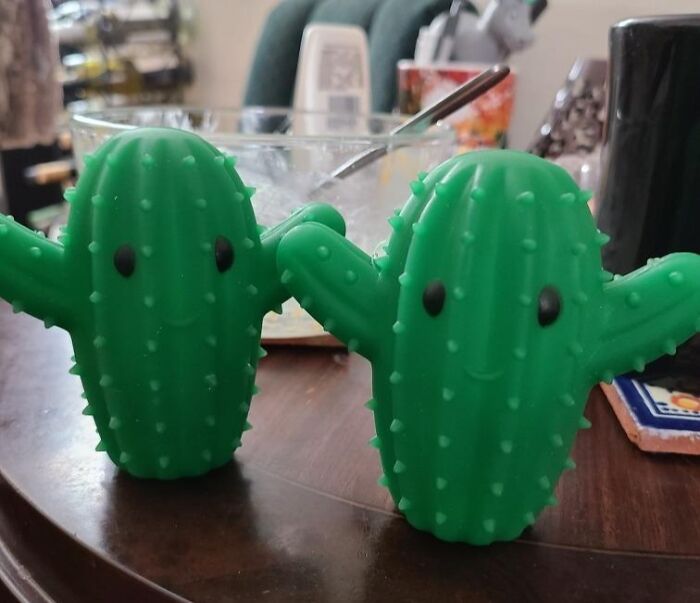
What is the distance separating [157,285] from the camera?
271 millimetres

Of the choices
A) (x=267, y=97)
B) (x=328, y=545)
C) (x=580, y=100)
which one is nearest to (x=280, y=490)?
(x=328, y=545)

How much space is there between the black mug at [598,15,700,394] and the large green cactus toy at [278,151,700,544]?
0.15 metres

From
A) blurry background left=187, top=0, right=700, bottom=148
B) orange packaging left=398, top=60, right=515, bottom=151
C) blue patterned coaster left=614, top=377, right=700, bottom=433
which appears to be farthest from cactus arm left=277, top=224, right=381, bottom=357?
blurry background left=187, top=0, right=700, bottom=148

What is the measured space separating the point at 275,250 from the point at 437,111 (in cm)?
22

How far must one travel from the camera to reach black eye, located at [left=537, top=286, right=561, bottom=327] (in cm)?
23

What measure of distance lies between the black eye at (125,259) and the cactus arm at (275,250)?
47 millimetres

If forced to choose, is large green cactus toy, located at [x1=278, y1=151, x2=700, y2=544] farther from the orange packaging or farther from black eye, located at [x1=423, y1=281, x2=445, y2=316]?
the orange packaging

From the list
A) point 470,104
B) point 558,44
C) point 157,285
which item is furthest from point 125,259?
point 558,44

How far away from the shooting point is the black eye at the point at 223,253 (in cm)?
27

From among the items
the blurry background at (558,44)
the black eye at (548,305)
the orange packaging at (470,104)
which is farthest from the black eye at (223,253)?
the blurry background at (558,44)

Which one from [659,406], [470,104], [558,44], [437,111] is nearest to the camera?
[659,406]

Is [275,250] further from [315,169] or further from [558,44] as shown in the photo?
[558,44]

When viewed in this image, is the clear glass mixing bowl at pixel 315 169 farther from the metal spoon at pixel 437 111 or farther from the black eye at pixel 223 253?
the black eye at pixel 223 253

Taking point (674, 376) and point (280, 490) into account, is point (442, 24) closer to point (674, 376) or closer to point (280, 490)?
point (674, 376)
